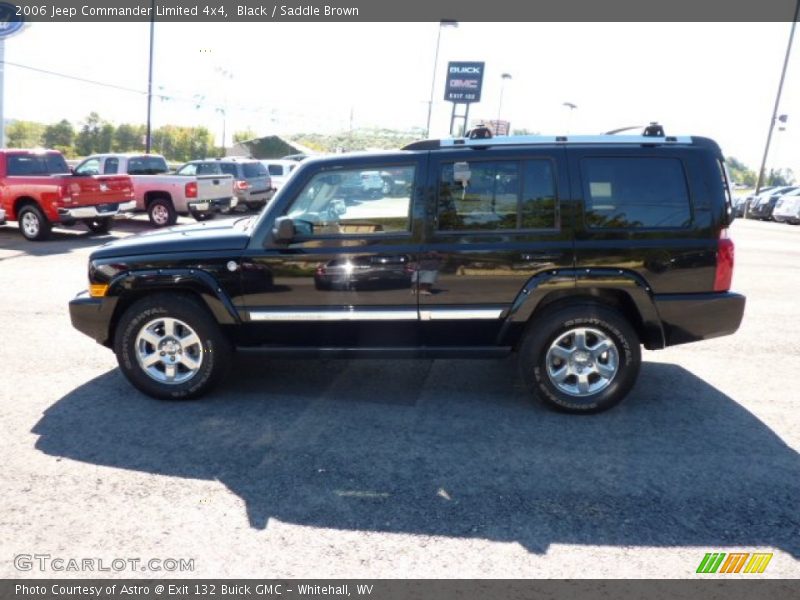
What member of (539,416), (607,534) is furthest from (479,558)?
(539,416)

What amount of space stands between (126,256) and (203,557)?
2.54 metres

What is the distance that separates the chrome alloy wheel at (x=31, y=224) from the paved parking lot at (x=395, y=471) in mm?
8290

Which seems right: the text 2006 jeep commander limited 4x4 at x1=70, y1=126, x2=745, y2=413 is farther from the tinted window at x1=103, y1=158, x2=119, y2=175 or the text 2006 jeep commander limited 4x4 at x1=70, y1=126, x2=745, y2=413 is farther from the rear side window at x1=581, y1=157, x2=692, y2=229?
the tinted window at x1=103, y1=158, x2=119, y2=175

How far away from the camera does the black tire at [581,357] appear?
424 cm

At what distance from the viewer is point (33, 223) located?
1242 centimetres

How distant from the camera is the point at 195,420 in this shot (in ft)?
13.9

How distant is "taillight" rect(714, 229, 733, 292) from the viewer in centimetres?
417

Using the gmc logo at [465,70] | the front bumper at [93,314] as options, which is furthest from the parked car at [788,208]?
the front bumper at [93,314]

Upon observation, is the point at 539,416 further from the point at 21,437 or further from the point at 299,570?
the point at 21,437

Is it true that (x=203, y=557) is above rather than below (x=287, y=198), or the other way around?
below

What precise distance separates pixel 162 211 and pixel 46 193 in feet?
11.5

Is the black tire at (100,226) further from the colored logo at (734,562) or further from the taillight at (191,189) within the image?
the colored logo at (734,562)
